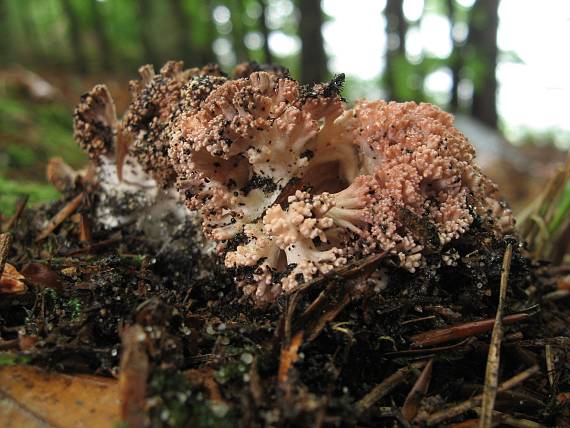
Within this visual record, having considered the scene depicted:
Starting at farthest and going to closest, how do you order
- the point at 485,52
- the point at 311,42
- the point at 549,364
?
the point at 485,52
the point at 311,42
the point at 549,364

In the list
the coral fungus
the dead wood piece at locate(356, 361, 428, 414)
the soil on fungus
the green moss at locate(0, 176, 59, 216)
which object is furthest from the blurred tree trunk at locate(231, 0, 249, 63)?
the dead wood piece at locate(356, 361, 428, 414)

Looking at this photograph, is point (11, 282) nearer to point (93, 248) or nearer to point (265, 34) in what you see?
point (93, 248)

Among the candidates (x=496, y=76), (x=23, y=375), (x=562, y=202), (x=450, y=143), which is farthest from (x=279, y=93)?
(x=496, y=76)

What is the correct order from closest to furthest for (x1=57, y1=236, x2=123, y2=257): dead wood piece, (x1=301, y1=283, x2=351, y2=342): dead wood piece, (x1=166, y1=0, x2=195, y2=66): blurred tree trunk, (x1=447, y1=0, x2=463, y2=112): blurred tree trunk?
(x1=301, y1=283, x2=351, y2=342): dead wood piece, (x1=57, y1=236, x2=123, y2=257): dead wood piece, (x1=166, y1=0, x2=195, y2=66): blurred tree trunk, (x1=447, y1=0, x2=463, y2=112): blurred tree trunk

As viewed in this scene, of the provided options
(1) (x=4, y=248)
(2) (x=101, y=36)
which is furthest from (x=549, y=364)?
(2) (x=101, y=36)

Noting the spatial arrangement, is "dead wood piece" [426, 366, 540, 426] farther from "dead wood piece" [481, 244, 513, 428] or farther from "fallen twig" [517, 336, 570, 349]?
"fallen twig" [517, 336, 570, 349]

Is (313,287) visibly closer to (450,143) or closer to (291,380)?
(291,380)
